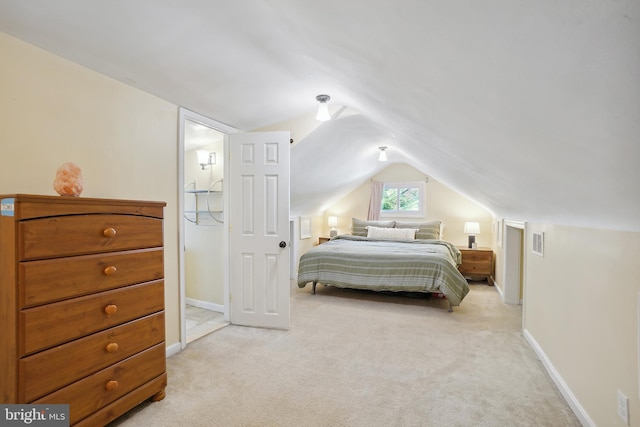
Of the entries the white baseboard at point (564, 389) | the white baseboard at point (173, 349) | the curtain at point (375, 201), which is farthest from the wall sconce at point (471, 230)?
the white baseboard at point (173, 349)

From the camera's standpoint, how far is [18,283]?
134cm

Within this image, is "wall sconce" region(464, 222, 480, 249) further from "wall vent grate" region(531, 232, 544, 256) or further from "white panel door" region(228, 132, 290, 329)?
"white panel door" region(228, 132, 290, 329)

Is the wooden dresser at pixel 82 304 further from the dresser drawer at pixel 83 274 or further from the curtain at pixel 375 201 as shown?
the curtain at pixel 375 201

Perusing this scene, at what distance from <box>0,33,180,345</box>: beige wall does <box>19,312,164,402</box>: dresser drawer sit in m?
0.73

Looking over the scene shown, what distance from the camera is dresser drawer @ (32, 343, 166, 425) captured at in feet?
4.93

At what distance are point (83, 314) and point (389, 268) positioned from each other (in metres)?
3.23

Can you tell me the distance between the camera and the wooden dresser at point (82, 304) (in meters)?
1.35

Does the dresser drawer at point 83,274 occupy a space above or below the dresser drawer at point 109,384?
above

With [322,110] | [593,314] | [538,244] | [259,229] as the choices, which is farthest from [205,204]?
[593,314]

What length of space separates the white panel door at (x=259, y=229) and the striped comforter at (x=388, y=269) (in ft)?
4.16

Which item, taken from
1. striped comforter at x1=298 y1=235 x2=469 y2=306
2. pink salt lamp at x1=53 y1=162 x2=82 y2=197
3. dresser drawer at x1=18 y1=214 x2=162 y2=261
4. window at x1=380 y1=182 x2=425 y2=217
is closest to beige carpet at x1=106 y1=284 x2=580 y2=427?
striped comforter at x1=298 y1=235 x2=469 y2=306

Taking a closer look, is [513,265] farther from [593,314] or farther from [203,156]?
[203,156]

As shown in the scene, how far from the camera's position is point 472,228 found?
5570mm

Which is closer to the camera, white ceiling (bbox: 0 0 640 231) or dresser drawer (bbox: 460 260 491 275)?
white ceiling (bbox: 0 0 640 231)
